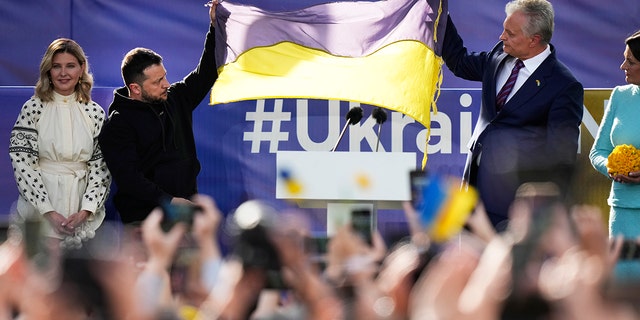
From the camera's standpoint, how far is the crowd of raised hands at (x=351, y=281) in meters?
2.44

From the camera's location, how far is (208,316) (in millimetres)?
2865

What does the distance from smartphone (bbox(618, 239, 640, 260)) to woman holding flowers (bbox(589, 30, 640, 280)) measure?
130cm

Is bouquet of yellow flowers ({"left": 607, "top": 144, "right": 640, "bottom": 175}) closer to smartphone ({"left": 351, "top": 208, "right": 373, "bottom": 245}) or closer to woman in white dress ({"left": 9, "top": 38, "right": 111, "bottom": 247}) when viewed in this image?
smartphone ({"left": 351, "top": 208, "right": 373, "bottom": 245})

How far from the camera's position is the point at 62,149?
588 cm

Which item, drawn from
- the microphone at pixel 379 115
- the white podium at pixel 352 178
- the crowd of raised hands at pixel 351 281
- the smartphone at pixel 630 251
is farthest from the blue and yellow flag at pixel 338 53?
the crowd of raised hands at pixel 351 281

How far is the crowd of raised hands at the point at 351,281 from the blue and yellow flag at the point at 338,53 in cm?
259

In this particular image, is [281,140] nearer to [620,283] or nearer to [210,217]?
[210,217]

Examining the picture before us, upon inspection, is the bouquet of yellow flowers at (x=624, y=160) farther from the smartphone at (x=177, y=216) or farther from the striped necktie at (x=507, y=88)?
the smartphone at (x=177, y=216)

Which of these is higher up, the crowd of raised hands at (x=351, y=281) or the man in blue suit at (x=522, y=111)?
the man in blue suit at (x=522, y=111)

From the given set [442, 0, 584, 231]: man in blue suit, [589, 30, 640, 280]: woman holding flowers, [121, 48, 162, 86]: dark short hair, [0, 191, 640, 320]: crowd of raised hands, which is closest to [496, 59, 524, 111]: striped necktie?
[442, 0, 584, 231]: man in blue suit

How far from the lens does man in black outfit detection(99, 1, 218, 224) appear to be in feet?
19.0

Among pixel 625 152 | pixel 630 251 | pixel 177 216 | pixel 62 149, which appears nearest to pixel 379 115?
pixel 625 152

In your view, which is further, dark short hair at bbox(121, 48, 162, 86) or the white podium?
the white podium

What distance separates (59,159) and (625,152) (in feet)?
8.73
